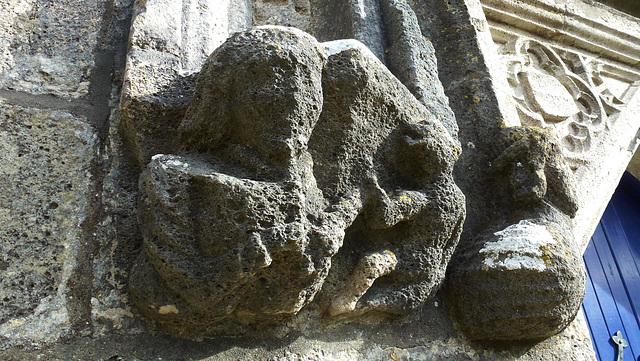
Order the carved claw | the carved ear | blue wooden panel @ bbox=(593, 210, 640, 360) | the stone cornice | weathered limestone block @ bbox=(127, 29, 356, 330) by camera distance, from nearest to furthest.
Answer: weathered limestone block @ bbox=(127, 29, 356, 330)
the carved claw
the carved ear
the stone cornice
blue wooden panel @ bbox=(593, 210, 640, 360)

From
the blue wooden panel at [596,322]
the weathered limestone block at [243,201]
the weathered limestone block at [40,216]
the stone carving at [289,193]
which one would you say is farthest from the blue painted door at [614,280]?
the weathered limestone block at [40,216]

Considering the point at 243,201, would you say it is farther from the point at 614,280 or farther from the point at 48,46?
the point at 614,280

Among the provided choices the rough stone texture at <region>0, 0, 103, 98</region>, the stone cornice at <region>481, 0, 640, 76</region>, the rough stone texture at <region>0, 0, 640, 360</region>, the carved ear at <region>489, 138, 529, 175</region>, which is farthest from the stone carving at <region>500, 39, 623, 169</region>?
the rough stone texture at <region>0, 0, 103, 98</region>

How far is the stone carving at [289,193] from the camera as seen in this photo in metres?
0.90

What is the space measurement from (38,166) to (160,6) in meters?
0.50

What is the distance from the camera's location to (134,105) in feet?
3.56

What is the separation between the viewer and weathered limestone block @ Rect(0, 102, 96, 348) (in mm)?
909

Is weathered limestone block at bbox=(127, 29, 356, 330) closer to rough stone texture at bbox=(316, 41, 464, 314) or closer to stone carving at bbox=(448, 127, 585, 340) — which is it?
rough stone texture at bbox=(316, 41, 464, 314)

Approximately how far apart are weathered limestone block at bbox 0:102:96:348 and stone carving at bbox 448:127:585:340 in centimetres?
84

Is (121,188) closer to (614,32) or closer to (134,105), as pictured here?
(134,105)

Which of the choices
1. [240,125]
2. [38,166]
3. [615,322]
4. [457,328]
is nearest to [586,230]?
[615,322]

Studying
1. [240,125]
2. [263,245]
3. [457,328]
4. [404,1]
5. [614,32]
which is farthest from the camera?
[614,32]

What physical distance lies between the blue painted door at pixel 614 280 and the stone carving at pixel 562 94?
695 mm

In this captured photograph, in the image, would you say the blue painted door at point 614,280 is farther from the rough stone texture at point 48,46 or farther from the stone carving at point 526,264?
the rough stone texture at point 48,46
